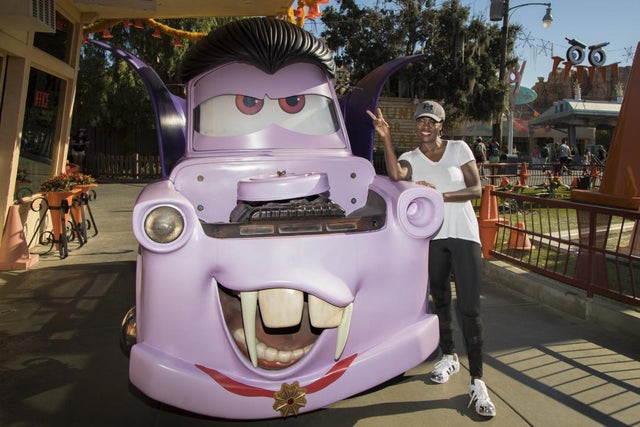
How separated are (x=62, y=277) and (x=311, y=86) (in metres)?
4.07

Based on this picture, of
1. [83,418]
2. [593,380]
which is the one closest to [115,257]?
[83,418]

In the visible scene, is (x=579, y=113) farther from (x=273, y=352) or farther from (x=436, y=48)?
(x=273, y=352)

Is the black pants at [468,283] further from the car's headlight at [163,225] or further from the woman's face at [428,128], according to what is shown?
the car's headlight at [163,225]

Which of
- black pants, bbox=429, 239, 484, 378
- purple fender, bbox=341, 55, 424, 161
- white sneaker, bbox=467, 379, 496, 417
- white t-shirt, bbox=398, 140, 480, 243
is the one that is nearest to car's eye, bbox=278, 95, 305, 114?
purple fender, bbox=341, 55, 424, 161

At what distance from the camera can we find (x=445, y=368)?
3617 millimetres

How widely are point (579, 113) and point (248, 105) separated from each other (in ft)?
104

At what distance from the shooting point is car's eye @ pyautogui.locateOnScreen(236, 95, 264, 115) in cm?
390

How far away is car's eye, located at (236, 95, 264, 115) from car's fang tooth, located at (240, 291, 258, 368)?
176cm

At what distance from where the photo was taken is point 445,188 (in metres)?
3.33

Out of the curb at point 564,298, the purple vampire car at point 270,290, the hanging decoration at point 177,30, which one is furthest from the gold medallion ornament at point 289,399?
the hanging decoration at point 177,30

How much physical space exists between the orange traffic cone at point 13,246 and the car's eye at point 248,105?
4171mm

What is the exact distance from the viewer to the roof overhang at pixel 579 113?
103 feet

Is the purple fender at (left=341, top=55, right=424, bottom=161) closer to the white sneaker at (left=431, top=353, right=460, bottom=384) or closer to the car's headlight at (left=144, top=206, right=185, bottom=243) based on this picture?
the white sneaker at (left=431, top=353, right=460, bottom=384)

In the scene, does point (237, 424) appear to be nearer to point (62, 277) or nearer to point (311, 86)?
point (311, 86)
